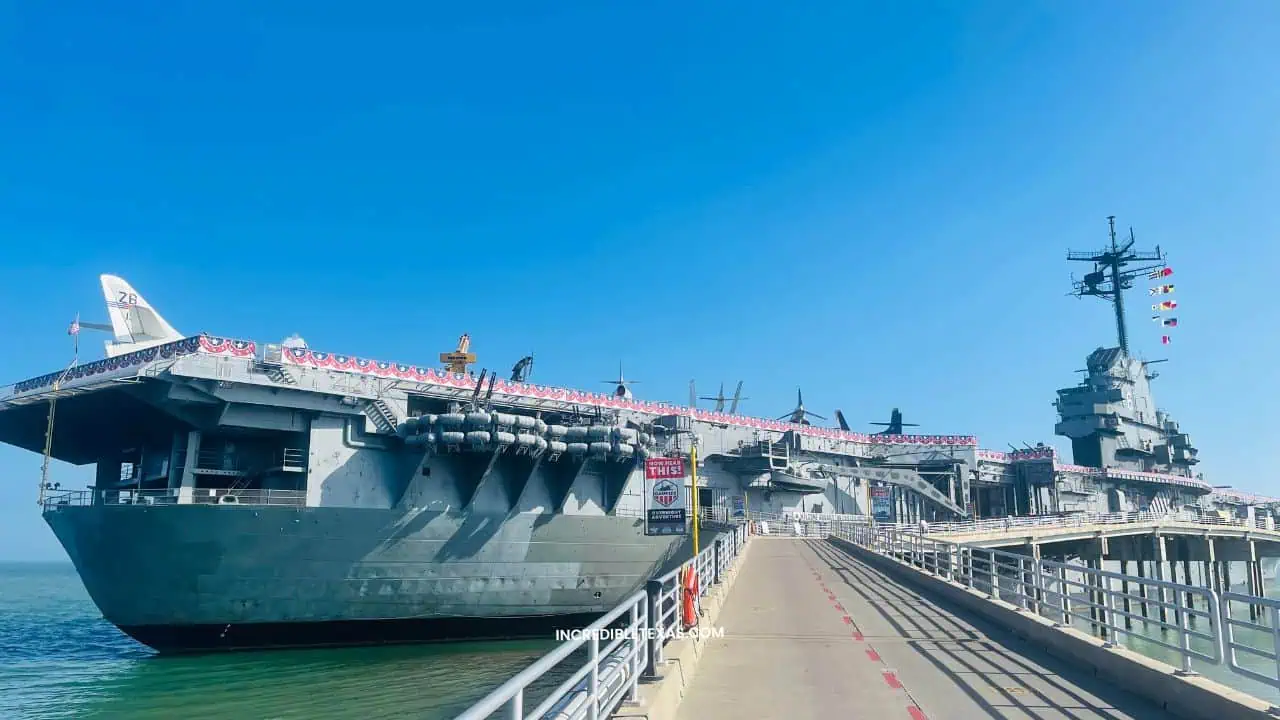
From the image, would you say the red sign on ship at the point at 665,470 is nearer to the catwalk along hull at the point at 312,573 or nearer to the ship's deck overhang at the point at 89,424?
the catwalk along hull at the point at 312,573

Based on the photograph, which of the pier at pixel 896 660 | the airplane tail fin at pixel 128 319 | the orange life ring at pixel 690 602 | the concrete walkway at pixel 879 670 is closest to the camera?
the pier at pixel 896 660

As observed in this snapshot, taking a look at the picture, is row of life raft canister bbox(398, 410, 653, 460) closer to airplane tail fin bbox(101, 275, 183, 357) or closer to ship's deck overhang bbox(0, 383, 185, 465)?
ship's deck overhang bbox(0, 383, 185, 465)

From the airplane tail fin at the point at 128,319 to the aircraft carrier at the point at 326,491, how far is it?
0.20ft

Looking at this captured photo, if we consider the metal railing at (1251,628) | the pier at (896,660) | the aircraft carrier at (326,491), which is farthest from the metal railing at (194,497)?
the metal railing at (1251,628)

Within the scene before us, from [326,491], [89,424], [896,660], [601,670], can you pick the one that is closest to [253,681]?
[326,491]

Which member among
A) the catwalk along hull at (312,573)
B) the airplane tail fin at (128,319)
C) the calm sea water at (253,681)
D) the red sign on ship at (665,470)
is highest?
the airplane tail fin at (128,319)

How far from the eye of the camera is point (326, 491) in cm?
2533

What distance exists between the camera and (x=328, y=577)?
24.2 m

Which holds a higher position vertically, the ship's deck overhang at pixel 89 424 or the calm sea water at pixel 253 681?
the ship's deck overhang at pixel 89 424

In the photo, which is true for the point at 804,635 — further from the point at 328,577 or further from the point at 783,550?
the point at 783,550

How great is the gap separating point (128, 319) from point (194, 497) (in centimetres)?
832

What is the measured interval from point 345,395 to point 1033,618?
2047cm

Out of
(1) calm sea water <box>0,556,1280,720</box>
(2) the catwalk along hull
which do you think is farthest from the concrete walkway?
(2) the catwalk along hull

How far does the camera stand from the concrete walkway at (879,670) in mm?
8195
